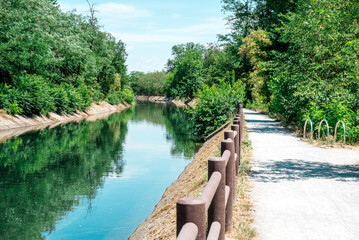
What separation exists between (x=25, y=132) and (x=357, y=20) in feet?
79.2

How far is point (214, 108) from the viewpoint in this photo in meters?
26.7

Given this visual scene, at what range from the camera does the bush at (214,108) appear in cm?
2644

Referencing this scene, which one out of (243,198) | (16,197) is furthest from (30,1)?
(243,198)

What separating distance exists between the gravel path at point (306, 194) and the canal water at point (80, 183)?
4054 millimetres

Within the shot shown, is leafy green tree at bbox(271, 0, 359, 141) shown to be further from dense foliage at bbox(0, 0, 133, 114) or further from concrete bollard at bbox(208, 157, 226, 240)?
dense foliage at bbox(0, 0, 133, 114)

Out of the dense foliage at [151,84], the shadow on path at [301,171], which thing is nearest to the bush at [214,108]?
the shadow on path at [301,171]

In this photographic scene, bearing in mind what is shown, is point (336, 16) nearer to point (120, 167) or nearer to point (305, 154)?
point (305, 154)

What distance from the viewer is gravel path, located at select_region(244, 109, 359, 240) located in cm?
552

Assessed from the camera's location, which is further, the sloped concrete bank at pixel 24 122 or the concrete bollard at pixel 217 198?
the sloped concrete bank at pixel 24 122

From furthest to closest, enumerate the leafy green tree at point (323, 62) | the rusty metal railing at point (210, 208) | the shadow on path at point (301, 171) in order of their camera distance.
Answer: the leafy green tree at point (323, 62) < the shadow on path at point (301, 171) < the rusty metal railing at point (210, 208)

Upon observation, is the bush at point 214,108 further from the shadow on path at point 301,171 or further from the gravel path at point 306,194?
the shadow on path at point 301,171

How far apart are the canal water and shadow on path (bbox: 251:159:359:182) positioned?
383cm

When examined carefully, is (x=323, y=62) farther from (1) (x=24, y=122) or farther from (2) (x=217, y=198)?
(1) (x=24, y=122)

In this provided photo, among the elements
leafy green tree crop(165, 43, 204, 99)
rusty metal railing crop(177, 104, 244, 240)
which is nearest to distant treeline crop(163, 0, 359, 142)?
rusty metal railing crop(177, 104, 244, 240)
